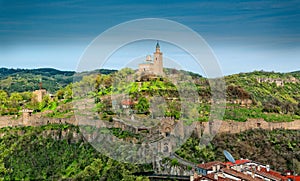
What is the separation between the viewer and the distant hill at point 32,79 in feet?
90.5

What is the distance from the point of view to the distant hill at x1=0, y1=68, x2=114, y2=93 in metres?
27.6

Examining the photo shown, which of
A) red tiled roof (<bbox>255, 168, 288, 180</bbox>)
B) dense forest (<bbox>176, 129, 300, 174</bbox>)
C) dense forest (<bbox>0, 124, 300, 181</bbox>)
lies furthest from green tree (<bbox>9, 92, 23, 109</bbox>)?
red tiled roof (<bbox>255, 168, 288, 180</bbox>)

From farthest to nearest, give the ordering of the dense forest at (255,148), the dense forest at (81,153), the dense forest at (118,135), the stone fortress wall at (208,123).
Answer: the stone fortress wall at (208,123) → the dense forest at (255,148) → the dense forest at (118,135) → the dense forest at (81,153)

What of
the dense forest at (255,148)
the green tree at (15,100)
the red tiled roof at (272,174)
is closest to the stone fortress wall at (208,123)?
the dense forest at (255,148)

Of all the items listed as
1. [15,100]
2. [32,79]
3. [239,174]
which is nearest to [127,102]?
[239,174]

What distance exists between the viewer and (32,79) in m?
32.8

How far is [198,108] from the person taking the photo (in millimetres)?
12922

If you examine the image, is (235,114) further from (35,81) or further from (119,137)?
(35,81)

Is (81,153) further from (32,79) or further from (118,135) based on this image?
(32,79)

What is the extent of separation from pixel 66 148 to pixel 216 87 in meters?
5.75

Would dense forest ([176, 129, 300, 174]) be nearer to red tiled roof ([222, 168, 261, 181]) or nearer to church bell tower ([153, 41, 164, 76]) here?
church bell tower ([153, 41, 164, 76])

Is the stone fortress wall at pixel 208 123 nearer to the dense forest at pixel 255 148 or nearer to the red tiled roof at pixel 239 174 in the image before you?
the dense forest at pixel 255 148

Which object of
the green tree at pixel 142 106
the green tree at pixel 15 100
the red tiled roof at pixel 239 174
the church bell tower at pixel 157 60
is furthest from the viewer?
the green tree at pixel 15 100

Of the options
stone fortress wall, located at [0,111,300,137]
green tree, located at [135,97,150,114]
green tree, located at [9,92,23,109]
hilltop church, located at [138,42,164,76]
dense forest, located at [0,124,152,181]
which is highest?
hilltop church, located at [138,42,164,76]
